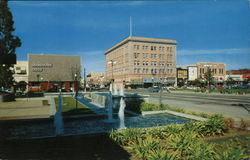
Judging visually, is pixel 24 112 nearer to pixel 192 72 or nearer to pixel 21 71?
pixel 21 71

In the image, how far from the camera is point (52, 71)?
56469mm

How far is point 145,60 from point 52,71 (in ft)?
131

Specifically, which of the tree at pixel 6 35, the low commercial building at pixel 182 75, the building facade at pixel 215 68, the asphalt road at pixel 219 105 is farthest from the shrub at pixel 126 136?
the building facade at pixel 215 68

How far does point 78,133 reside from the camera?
307 inches

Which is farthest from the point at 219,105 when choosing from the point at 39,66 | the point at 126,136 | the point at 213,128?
the point at 39,66

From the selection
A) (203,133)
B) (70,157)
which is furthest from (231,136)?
(70,157)

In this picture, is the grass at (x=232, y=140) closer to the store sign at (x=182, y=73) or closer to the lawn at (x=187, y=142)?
the lawn at (x=187, y=142)

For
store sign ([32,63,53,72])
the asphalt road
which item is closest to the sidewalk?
the asphalt road

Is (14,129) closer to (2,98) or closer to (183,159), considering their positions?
(183,159)

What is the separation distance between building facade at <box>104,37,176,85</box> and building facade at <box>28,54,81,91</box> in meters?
27.2

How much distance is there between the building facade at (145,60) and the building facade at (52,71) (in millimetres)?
27239

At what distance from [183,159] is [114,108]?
33.4 ft

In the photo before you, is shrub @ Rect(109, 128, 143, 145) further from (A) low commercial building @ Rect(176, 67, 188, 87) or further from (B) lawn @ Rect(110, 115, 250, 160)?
(A) low commercial building @ Rect(176, 67, 188, 87)

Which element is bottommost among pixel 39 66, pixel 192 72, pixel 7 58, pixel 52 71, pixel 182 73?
pixel 7 58
